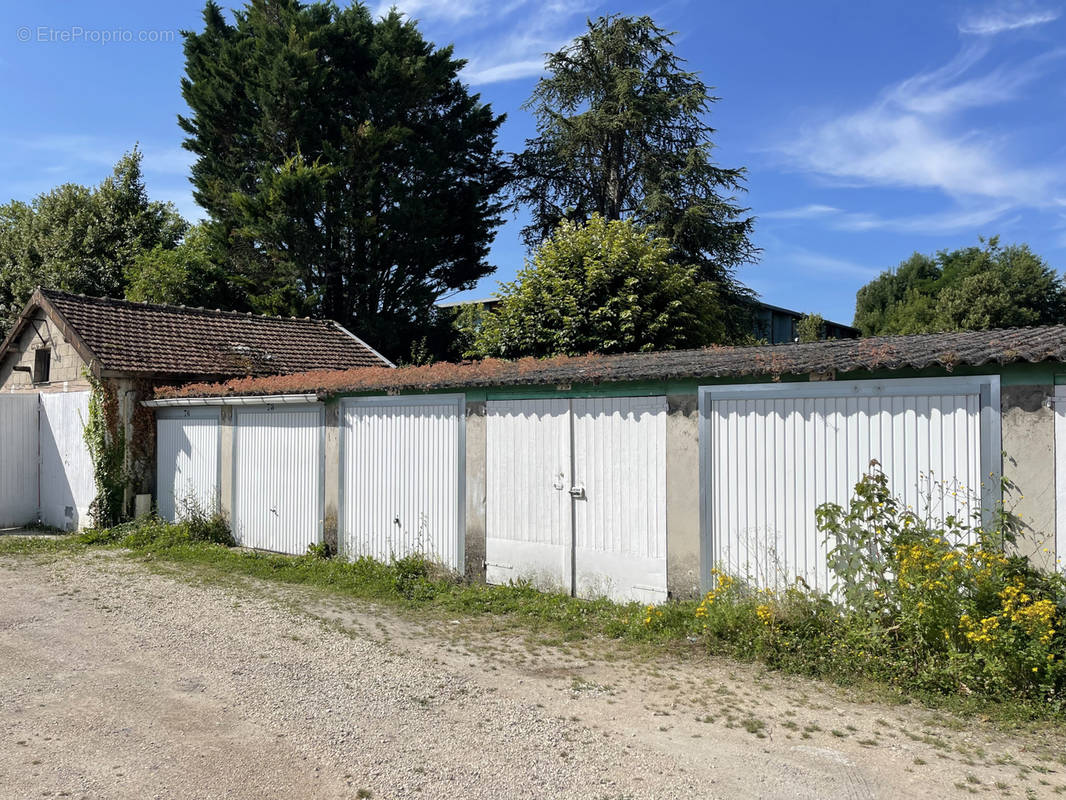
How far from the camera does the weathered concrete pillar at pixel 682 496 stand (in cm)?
779

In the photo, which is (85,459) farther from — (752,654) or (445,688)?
(752,654)

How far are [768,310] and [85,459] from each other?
1150 inches

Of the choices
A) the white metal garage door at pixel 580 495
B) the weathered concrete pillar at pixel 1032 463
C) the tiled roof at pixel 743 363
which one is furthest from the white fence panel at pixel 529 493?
the weathered concrete pillar at pixel 1032 463

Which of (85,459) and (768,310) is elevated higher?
(768,310)

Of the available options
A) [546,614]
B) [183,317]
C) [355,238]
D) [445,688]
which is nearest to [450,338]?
[355,238]

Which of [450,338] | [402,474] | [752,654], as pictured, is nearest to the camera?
[752,654]

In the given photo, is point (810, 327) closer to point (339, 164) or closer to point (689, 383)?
point (339, 164)

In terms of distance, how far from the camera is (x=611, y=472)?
8438 mm

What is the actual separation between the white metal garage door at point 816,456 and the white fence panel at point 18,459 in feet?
45.6

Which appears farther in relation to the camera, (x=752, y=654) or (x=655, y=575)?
(x=655, y=575)

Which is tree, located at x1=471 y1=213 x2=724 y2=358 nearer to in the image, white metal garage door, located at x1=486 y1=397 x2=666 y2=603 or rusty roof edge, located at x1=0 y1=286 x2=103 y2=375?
rusty roof edge, located at x1=0 y1=286 x2=103 y2=375

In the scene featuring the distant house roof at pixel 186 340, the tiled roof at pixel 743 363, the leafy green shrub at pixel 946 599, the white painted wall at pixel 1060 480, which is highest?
the distant house roof at pixel 186 340

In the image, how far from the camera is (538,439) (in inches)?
357

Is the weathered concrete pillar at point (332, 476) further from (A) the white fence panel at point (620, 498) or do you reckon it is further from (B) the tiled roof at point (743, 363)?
(A) the white fence panel at point (620, 498)
